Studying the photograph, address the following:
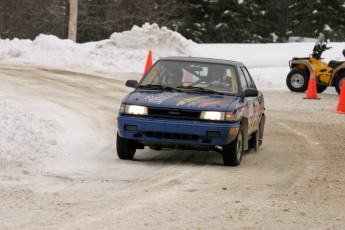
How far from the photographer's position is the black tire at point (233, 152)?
11.1 meters

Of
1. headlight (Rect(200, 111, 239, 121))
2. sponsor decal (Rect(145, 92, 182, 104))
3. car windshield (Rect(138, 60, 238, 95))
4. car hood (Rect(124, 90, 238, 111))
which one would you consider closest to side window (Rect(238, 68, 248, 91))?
car windshield (Rect(138, 60, 238, 95))

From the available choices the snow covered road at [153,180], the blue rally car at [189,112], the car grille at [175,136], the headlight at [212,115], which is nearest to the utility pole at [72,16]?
the snow covered road at [153,180]

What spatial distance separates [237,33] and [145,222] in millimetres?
48827

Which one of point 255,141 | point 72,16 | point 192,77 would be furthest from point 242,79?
point 72,16

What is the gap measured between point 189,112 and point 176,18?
4601 centimetres

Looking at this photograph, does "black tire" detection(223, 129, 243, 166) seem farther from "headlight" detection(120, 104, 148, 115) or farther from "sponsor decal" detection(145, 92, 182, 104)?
"headlight" detection(120, 104, 148, 115)

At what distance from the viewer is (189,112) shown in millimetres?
10945

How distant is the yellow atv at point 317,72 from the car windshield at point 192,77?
42.1ft

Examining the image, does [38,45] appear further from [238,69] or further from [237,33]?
[237,33]

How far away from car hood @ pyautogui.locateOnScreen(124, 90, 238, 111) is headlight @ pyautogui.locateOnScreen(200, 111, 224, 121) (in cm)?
5

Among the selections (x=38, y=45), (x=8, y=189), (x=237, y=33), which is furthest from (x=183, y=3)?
(x=8, y=189)

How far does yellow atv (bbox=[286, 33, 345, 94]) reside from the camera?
24.7m

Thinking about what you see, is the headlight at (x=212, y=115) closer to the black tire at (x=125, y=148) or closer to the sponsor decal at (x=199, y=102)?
the sponsor decal at (x=199, y=102)

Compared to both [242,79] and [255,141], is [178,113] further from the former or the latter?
[255,141]
